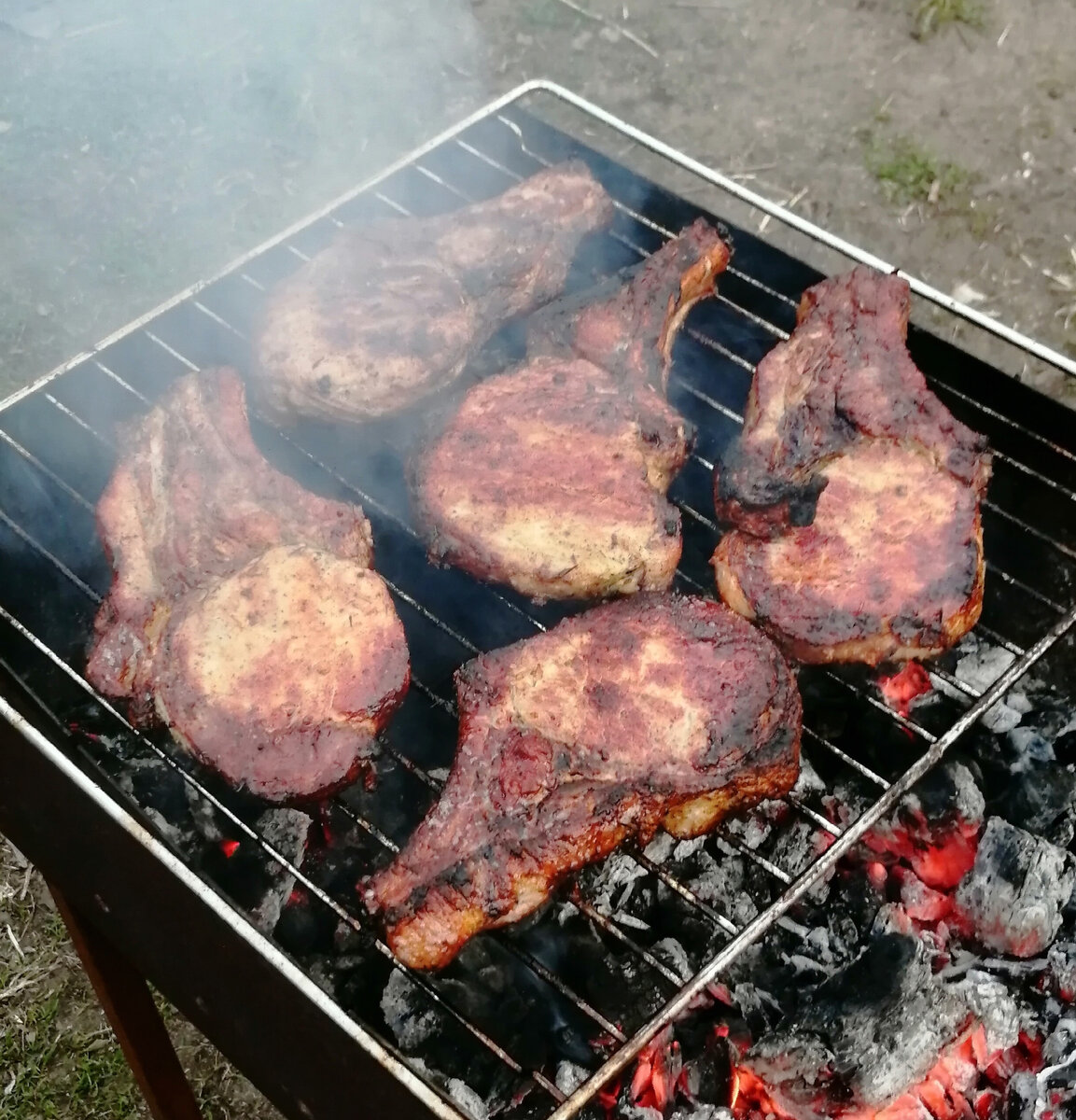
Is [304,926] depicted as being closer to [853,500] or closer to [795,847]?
[795,847]

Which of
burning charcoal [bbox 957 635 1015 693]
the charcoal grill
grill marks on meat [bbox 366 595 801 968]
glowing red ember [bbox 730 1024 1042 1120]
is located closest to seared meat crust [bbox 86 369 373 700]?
the charcoal grill

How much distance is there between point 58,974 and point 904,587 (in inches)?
115

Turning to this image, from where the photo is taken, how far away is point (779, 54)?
6.69m

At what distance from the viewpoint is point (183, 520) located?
2.79m

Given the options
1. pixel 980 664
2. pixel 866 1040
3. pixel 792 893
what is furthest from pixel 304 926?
pixel 980 664

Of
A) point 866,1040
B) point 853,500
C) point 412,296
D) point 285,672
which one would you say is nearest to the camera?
point 866,1040

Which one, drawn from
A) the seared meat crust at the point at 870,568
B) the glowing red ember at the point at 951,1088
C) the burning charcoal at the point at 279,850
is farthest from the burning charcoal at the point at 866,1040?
the burning charcoal at the point at 279,850

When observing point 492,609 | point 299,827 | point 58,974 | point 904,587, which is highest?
point 904,587

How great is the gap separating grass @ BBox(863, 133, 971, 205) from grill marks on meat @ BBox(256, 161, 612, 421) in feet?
9.71

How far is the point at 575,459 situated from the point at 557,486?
95 mm

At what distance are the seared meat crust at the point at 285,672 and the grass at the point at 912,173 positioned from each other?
14.3 feet

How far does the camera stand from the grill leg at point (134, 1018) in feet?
9.36

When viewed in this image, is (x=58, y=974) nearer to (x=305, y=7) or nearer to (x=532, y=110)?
(x=532, y=110)

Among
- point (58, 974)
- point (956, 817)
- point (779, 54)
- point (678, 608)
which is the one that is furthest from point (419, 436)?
point (779, 54)
